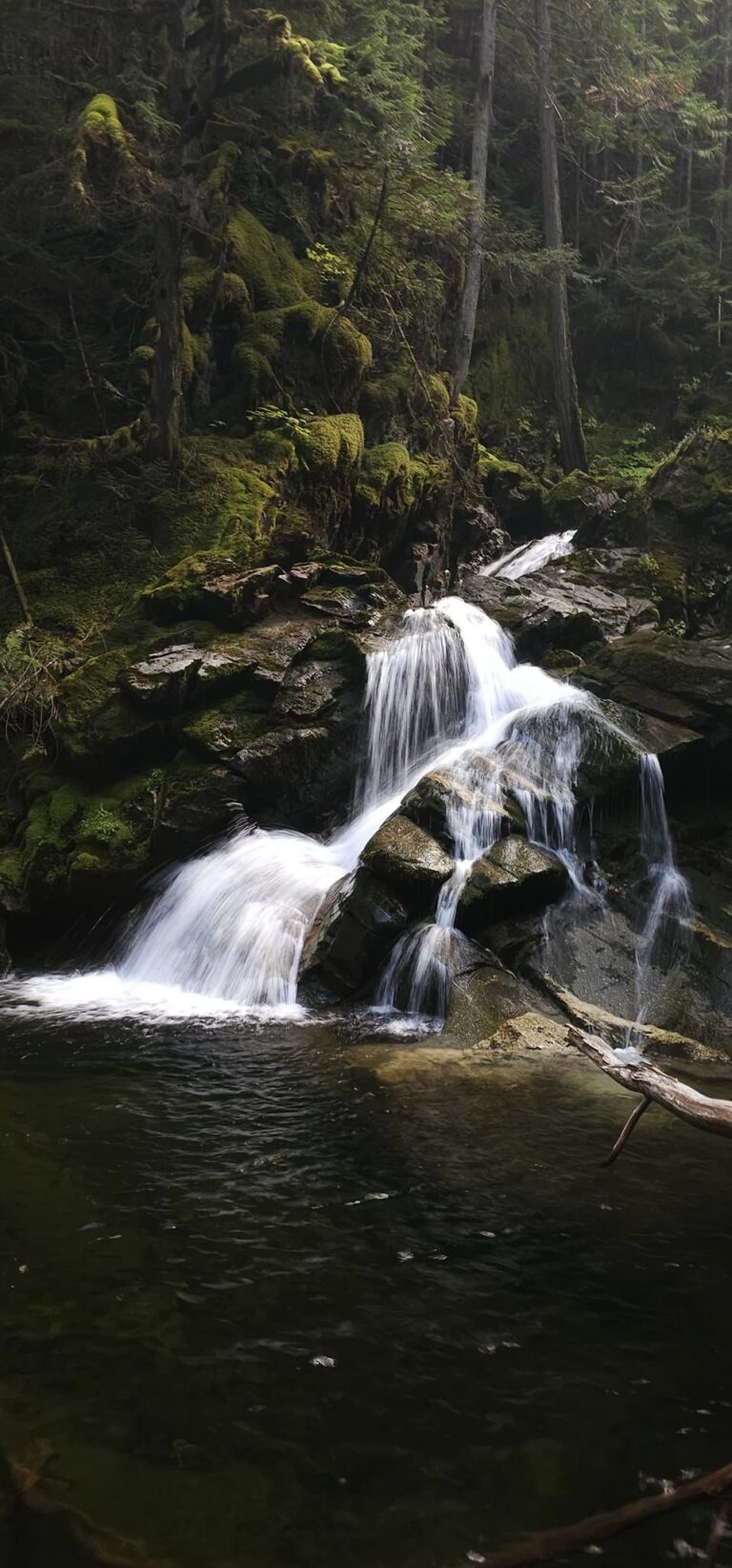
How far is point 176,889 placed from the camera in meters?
9.92

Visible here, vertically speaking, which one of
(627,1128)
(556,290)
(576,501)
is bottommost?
(627,1128)

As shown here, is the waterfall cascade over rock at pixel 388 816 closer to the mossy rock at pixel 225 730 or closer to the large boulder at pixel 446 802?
the large boulder at pixel 446 802

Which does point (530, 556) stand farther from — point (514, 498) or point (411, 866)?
point (411, 866)

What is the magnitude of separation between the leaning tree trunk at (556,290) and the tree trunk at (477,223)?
1292 mm

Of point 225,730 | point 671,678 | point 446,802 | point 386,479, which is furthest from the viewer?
point 386,479

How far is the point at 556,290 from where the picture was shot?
20938mm

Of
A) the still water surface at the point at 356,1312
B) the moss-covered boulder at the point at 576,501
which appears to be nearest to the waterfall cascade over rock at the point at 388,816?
the still water surface at the point at 356,1312

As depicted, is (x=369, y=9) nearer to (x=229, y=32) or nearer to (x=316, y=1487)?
(x=229, y=32)

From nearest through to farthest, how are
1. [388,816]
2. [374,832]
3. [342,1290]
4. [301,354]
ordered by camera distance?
[342,1290]
[388,816]
[374,832]
[301,354]

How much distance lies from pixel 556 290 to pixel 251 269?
864cm

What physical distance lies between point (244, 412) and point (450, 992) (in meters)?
10.9

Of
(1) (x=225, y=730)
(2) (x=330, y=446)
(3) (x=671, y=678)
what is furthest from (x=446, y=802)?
(2) (x=330, y=446)

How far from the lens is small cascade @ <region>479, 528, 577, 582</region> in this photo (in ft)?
56.9

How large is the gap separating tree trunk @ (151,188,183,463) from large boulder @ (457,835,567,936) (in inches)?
342
